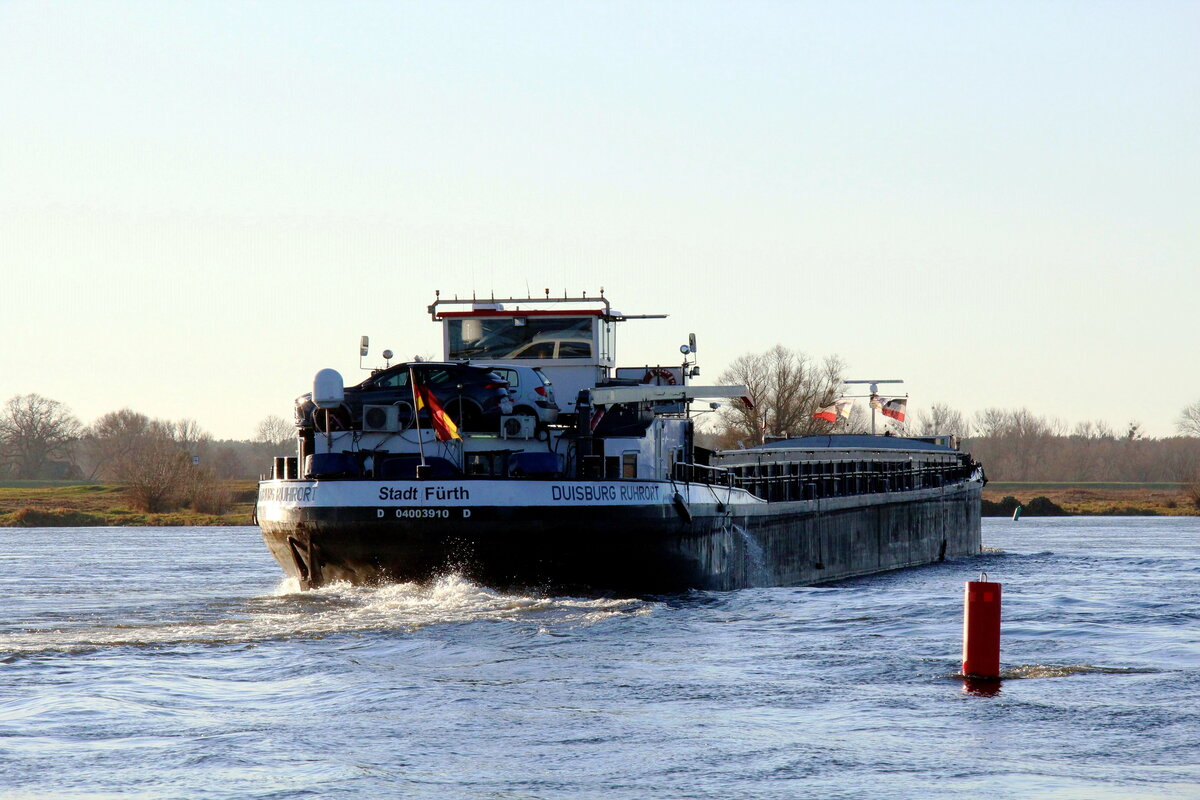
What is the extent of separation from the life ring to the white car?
143 inches

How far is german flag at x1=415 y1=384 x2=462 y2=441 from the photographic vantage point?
21.4 metres

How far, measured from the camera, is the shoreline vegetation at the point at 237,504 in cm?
7169

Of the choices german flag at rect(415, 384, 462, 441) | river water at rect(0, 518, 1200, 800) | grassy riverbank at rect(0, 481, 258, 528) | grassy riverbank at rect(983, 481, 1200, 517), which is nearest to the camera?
river water at rect(0, 518, 1200, 800)

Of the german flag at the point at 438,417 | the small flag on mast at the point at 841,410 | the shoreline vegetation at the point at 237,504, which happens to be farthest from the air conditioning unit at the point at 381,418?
the shoreline vegetation at the point at 237,504

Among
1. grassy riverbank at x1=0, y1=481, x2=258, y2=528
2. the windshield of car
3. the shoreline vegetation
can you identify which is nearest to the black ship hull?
the windshield of car

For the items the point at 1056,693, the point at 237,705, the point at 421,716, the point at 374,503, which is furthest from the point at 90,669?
the point at 1056,693

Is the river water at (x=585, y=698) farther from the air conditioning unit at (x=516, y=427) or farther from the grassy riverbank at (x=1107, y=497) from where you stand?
the grassy riverbank at (x=1107, y=497)

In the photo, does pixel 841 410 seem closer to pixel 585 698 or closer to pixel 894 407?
pixel 894 407

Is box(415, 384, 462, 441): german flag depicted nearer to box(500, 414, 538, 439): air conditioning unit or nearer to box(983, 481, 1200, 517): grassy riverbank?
box(500, 414, 538, 439): air conditioning unit

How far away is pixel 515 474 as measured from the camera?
21.9m

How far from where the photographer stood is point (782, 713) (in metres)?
12.9

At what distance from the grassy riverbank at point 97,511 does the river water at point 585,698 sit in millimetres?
47926

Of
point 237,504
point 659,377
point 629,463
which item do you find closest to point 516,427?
point 629,463

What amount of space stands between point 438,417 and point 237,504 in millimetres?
56921
